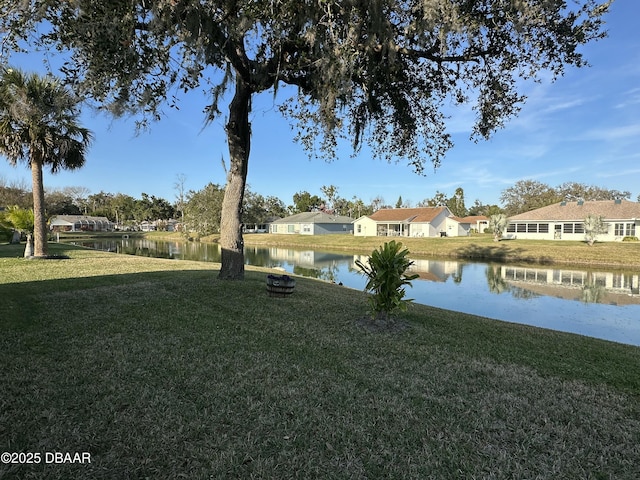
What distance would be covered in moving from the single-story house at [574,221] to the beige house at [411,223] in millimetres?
7698

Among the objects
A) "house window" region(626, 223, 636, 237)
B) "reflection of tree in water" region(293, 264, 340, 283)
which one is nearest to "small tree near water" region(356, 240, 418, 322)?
"reflection of tree in water" region(293, 264, 340, 283)

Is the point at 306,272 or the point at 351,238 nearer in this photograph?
the point at 306,272

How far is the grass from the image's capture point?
2.25 m

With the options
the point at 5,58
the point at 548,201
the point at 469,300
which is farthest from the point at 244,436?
the point at 548,201

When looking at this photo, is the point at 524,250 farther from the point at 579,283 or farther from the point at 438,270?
the point at 579,283

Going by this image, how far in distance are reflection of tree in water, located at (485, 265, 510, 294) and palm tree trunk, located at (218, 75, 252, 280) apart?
10.9 metres

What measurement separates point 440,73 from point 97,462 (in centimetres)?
882

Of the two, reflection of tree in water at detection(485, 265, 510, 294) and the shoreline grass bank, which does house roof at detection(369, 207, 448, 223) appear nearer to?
the shoreline grass bank

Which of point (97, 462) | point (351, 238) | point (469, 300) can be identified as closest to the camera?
point (97, 462)

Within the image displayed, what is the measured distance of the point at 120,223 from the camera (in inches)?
3280

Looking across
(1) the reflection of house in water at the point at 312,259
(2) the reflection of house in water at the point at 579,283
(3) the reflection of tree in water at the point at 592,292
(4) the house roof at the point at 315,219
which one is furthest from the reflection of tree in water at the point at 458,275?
(4) the house roof at the point at 315,219

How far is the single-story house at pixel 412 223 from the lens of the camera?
136 ft

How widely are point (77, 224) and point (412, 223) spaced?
6321cm

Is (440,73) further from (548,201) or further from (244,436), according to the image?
(548,201)
